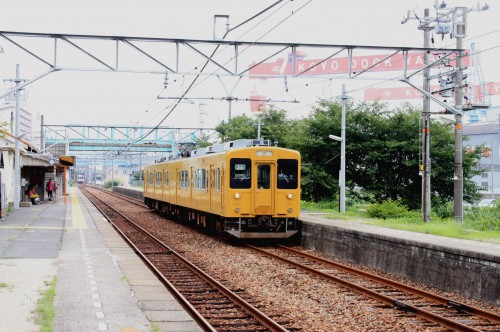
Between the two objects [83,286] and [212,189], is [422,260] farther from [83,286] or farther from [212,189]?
[212,189]

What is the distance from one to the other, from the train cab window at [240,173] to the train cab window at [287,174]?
0.78 meters

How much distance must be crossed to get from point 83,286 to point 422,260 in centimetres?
561

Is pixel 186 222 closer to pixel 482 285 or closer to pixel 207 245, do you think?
pixel 207 245

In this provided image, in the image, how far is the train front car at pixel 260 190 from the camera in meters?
17.1

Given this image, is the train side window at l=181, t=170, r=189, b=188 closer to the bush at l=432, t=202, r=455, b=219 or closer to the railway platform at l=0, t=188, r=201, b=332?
the railway platform at l=0, t=188, r=201, b=332

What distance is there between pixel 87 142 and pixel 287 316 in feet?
196

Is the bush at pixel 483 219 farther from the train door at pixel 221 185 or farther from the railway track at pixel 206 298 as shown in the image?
the railway track at pixel 206 298

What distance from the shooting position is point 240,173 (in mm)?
17156

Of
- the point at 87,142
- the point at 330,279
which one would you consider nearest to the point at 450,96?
the point at 330,279

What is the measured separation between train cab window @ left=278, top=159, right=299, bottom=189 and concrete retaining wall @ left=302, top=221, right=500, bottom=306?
5.08 feet

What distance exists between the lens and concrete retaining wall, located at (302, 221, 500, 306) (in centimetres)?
989

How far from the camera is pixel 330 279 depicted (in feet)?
38.2

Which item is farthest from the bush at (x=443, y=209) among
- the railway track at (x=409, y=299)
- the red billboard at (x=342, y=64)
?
the railway track at (x=409, y=299)

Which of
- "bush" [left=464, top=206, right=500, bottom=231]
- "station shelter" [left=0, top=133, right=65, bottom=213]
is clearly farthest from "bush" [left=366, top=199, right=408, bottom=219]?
"station shelter" [left=0, top=133, right=65, bottom=213]
